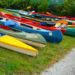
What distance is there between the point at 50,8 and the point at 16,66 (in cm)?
824

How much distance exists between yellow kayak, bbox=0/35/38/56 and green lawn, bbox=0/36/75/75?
4.3 inches

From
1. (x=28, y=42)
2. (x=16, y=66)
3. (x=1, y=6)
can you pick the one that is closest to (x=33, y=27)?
(x=28, y=42)

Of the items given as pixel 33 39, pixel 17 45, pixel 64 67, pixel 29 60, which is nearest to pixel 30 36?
pixel 33 39

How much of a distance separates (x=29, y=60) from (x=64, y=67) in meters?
0.83

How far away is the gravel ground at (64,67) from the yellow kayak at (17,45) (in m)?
0.65

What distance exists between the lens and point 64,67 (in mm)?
7156

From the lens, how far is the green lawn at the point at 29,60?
21.1ft

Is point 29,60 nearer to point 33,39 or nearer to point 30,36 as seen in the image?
point 33,39

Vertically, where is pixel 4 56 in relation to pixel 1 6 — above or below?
above

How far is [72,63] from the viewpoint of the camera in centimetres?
754

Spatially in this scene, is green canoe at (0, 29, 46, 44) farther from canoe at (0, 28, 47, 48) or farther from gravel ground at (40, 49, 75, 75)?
gravel ground at (40, 49, 75, 75)

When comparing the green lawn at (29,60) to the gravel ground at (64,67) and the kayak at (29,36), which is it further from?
the kayak at (29,36)

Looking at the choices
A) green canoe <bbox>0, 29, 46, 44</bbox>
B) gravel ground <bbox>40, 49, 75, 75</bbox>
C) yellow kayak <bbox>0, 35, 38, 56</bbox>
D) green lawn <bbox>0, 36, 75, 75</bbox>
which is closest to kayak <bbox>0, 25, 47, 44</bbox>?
green canoe <bbox>0, 29, 46, 44</bbox>

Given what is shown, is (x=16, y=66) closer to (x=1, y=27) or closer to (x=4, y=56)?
(x=4, y=56)
